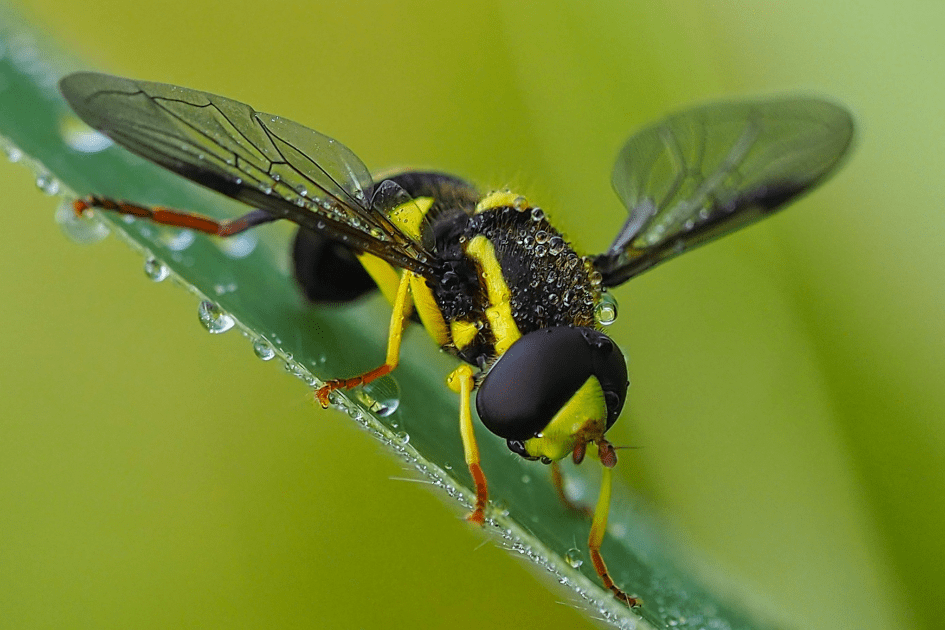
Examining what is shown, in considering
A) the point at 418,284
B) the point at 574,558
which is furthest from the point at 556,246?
the point at 574,558

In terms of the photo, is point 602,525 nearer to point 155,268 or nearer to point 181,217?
point 155,268

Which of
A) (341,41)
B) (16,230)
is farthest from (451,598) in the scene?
(341,41)

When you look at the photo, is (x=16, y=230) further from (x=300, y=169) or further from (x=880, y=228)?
(x=880, y=228)

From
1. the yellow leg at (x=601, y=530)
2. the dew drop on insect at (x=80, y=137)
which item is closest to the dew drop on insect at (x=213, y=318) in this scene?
the dew drop on insect at (x=80, y=137)

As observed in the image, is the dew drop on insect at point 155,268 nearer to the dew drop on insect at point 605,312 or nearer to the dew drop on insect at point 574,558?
the dew drop on insect at point 574,558

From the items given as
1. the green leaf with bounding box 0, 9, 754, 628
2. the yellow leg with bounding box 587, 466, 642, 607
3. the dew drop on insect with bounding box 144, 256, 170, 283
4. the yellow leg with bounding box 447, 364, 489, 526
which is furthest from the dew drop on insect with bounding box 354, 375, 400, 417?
the yellow leg with bounding box 587, 466, 642, 607

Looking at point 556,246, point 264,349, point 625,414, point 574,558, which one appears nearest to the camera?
point 264,349

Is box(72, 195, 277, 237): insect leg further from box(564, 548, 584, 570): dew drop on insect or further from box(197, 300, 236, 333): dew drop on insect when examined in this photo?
box(564, 548, 584, 570): dew drop on insect
